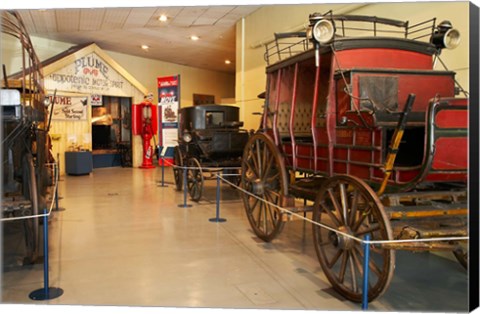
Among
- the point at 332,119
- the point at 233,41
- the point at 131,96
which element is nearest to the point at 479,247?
the point at 332,119

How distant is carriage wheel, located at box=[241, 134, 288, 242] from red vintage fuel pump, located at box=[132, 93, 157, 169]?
7984mm

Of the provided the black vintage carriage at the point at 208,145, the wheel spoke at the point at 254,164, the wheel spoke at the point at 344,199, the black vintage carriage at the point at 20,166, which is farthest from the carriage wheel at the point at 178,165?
the wheel spoke at the point at 344,199

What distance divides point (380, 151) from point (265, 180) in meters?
1.74

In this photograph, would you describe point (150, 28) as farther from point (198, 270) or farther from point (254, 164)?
point (198, 270)

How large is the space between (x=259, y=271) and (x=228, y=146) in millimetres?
3580

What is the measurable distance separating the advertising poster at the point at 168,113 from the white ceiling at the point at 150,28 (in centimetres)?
116

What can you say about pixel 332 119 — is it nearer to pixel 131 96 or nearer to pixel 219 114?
pixel 219 114

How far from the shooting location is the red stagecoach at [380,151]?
8.20ft

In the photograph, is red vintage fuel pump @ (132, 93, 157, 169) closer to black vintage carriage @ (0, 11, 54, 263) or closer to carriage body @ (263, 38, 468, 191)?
black vintage carriage @ (0, 11, 54, 263)

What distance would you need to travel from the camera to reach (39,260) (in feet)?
12.5

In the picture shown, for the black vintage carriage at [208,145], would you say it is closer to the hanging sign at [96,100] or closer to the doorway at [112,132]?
the hanging sign at [96,100]

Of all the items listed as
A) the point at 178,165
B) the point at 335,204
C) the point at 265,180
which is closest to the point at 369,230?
the point at 335,204

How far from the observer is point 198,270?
3.57m

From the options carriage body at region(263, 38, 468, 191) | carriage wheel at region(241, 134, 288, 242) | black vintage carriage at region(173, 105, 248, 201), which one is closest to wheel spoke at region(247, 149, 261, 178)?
carriage wheel at region(241, 134, 288, 242)
